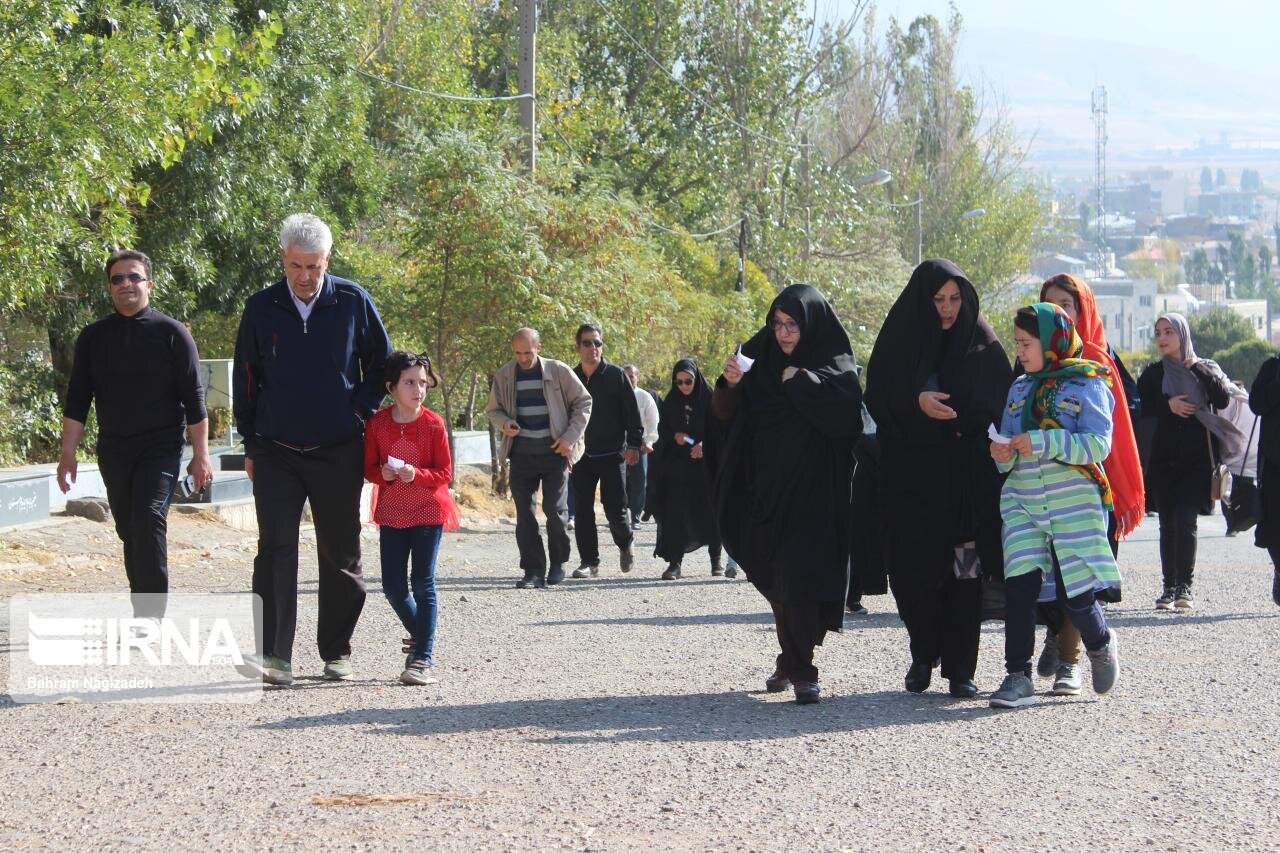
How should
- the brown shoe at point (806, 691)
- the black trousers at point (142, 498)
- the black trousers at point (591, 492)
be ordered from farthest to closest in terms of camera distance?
the black trousers at point (591, 492) < the black trousers at point (142, 498) < the brown shoe at point (806, 691)

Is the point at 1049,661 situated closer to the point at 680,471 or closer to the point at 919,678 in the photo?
the point at 919,678

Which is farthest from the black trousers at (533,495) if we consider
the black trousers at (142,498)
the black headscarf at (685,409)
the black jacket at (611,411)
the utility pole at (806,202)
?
the utility pole at (806,202)

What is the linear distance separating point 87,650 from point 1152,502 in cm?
712

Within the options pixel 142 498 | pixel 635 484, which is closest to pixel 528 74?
pixel 635 484

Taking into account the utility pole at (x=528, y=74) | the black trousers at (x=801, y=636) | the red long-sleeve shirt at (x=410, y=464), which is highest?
the utility pole at (x=528, y=74)

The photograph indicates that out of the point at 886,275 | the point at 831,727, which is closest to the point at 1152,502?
the point at 831,727

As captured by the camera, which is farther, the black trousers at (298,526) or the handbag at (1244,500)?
the handbag at (1244,500)

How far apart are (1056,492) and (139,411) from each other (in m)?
4.13

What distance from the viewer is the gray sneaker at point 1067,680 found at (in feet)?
24.8

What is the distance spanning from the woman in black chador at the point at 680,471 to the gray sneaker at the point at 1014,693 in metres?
6.41

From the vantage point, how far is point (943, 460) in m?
7.47

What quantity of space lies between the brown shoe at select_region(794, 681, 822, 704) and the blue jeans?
5.56ft

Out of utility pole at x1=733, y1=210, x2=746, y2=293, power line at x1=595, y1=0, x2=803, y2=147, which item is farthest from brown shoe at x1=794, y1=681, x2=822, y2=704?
power line at x1=595, y1=0, x2=803, y2=147

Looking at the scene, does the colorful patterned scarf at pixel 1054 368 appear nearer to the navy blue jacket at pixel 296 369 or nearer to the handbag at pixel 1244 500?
the navy blue jacket at pixel 296 369
